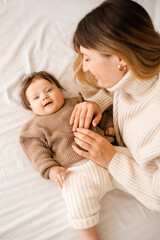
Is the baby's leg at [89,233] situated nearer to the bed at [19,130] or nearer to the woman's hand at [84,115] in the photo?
the bed at [19,130]

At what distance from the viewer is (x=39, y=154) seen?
1.01 m

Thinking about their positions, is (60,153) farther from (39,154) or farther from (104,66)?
(104,66)

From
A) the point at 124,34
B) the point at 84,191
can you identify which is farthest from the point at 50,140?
the point at 124,34

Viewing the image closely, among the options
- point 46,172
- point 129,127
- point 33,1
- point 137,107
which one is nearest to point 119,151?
point 129,127

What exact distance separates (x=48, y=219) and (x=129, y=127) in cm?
57

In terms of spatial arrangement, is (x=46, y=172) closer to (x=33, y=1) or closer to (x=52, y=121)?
(x=52, y=121)

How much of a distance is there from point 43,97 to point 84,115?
0.79 ft

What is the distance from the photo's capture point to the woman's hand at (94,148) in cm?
95

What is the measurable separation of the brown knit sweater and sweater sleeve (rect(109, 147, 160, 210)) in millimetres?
194

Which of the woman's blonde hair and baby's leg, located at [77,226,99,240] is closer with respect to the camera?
the woman's blonde hair

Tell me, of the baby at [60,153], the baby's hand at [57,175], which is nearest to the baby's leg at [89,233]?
the baby at [60,153]

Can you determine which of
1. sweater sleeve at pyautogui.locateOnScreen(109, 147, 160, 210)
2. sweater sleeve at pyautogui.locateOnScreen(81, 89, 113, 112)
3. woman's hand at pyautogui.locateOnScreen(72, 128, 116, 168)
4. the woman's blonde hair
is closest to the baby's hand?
woman's hand at pyautogui.locateOnScreen(72, 128, 116, 168)

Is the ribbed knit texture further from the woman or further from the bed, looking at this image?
the bed

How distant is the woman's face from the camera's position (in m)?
0.81
